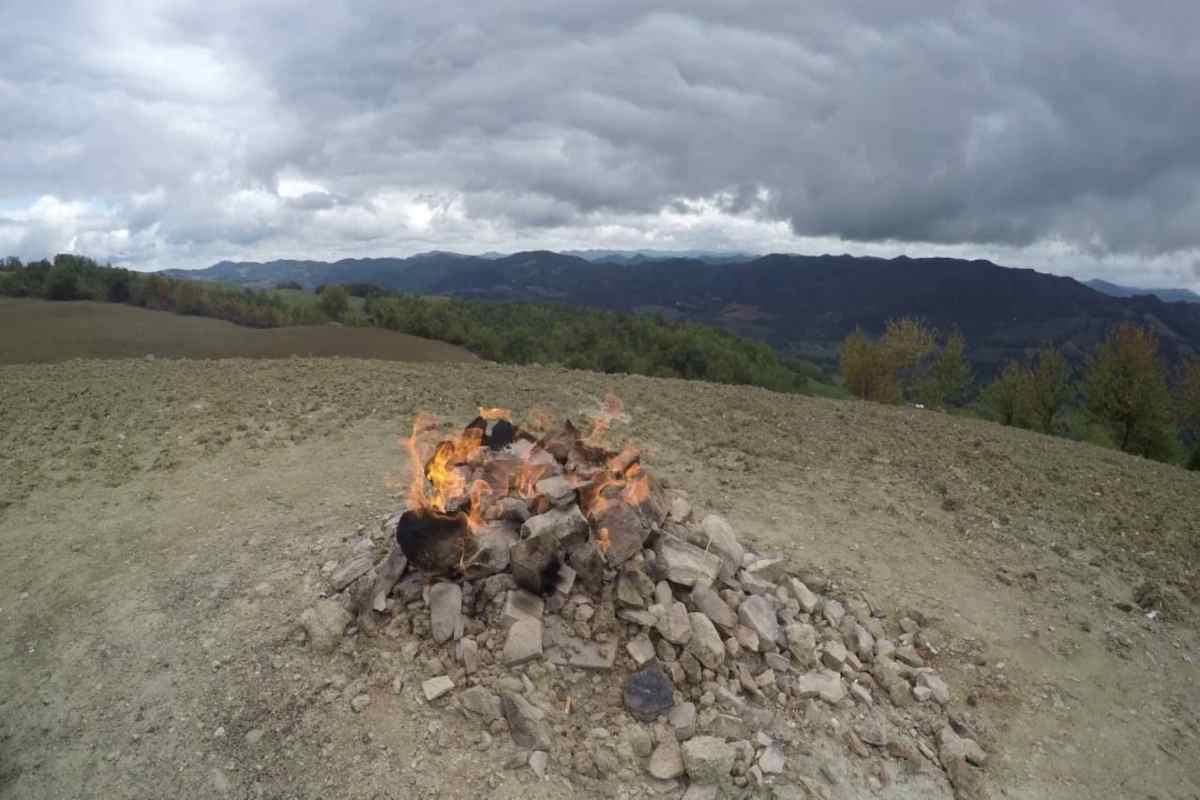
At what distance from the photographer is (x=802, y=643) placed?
623 cm

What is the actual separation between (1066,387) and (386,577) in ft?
112

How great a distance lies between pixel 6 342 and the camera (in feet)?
103

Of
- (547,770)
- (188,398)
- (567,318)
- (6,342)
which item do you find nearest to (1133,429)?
(547,770)

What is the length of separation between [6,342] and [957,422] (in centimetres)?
4040

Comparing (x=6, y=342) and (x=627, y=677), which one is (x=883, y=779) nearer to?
(x=627, y=677)

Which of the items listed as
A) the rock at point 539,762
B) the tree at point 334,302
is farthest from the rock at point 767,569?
the tree at point 334,302

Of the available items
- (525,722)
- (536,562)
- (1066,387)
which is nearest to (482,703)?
(525,722)

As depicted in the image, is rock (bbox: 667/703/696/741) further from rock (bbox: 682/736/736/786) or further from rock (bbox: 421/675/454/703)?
rock (bbox: 421/675/454/703)

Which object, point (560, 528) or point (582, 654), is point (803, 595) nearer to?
point (582, 654)

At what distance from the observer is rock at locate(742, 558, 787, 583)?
23.8 ft

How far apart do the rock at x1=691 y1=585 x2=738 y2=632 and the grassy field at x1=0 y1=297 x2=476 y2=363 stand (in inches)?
940

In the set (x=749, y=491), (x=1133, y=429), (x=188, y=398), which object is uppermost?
(x=188, y=398)

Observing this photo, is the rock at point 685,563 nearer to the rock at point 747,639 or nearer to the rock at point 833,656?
the rock at point 747,639

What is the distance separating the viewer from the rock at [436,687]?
5.38 metres
